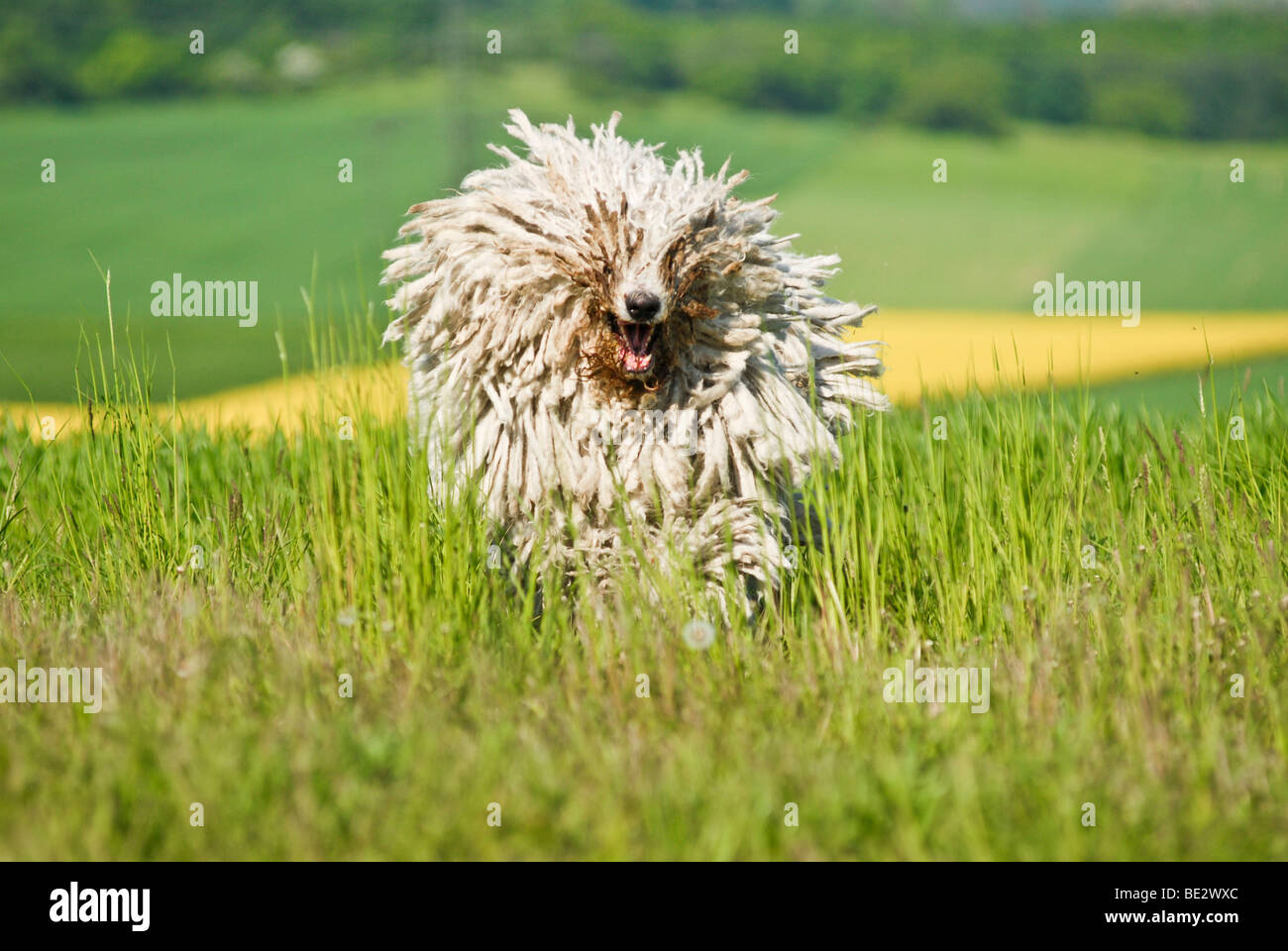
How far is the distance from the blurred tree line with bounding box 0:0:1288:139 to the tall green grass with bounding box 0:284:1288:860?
66.7 ft

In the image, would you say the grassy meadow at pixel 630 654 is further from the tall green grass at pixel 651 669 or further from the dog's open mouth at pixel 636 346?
the dog's open mouth at pixel 636 346

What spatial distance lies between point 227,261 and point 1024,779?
17.4 metres

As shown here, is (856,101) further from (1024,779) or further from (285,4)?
(1024,779)

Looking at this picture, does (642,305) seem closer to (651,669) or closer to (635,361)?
(635,361)

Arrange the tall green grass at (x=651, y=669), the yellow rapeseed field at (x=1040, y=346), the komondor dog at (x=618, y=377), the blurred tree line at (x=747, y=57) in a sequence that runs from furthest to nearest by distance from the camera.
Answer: the blurred tree line at (x=747, y=57)
the yellow rapeseed field at (x=1040, y=346)
the komondor dog at (x=618, y=377)
the tall green grass at (x=651, y=669)

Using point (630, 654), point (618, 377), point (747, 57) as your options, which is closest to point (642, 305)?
point (618, 377)

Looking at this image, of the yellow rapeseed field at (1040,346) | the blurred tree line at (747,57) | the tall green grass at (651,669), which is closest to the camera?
the tall green grass at (651,669)

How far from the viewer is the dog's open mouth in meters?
3.79

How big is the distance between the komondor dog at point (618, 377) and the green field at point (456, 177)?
35.7 ft

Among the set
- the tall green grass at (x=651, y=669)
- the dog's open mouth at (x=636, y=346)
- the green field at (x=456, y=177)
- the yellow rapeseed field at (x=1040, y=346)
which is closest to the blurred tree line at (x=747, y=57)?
the green field at (x=456, y=177)

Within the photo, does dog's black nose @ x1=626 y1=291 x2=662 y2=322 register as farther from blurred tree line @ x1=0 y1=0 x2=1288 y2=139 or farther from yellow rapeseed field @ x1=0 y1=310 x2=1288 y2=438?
blurred tree line @ x1=0 y1=0 x2=1288 y2=139

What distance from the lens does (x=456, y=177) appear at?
50.9 feet

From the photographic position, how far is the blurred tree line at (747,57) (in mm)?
25406

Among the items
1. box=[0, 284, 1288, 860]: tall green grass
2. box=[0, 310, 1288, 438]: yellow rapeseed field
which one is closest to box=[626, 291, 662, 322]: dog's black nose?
box=[0, 284, 1288, 860]: tall green grass
